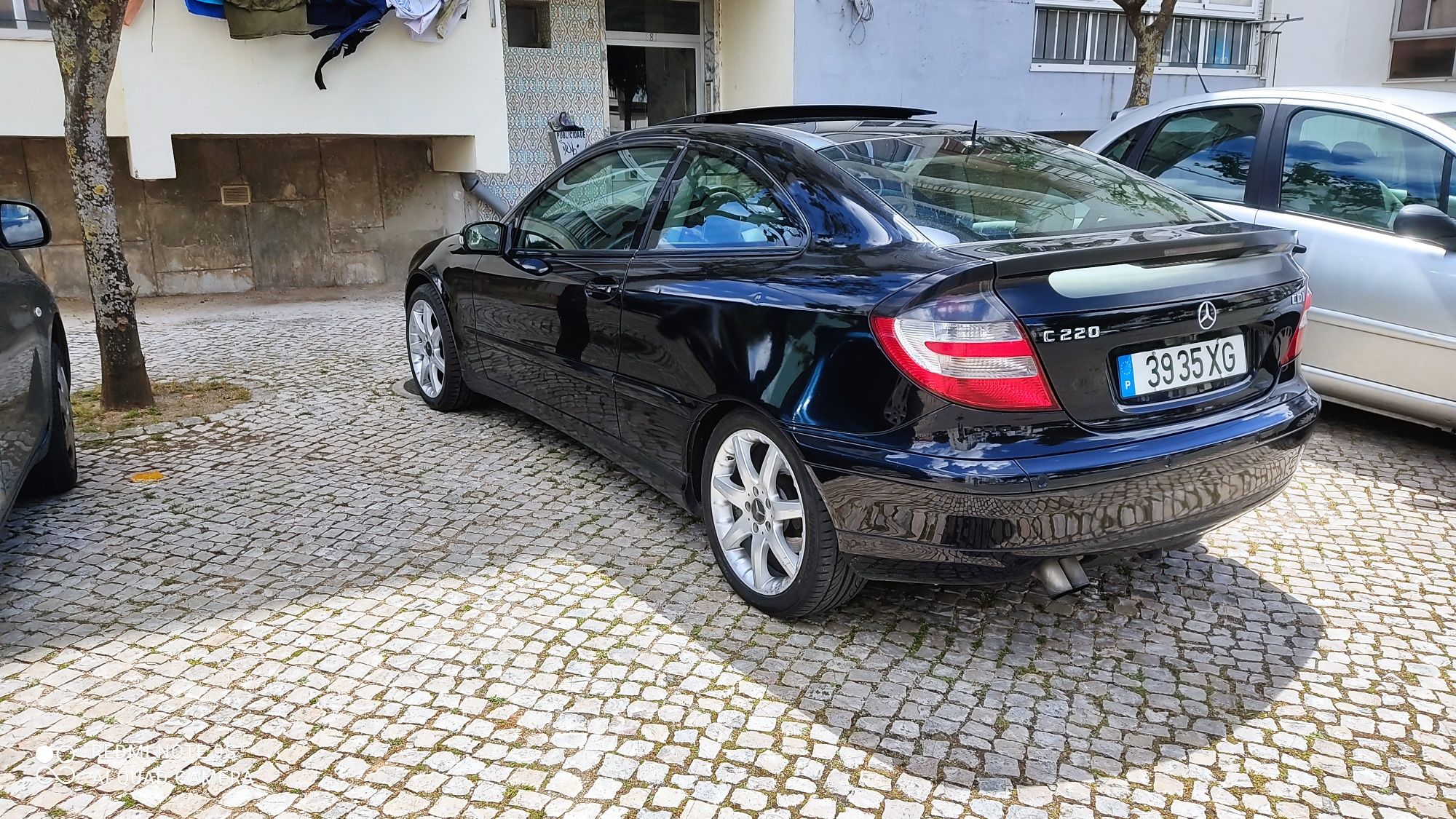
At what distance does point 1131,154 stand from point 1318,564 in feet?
10.3

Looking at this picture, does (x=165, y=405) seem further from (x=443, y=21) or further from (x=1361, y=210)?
(x=1361, y=210)

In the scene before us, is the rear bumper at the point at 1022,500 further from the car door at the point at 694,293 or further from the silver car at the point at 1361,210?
the silver car at the point at 1361,210

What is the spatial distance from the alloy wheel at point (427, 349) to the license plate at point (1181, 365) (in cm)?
385

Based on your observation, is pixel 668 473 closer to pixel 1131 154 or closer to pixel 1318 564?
pixel 1318 564

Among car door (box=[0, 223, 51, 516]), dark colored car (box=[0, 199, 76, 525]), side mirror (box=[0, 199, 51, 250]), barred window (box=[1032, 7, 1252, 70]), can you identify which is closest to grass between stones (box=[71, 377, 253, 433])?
dark colored car (box=[0, 199, 76, 525])

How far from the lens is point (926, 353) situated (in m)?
2.83

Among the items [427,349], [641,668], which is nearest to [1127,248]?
[641,668]

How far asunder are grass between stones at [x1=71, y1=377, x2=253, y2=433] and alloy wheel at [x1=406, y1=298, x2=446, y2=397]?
111 centimetres

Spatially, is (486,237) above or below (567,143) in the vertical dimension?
below

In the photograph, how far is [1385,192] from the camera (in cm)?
521

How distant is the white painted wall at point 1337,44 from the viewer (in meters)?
15.6

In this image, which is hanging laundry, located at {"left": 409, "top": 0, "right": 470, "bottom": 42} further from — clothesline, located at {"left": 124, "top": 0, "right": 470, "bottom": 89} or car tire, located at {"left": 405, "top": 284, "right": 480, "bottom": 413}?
car tire, located at {"left": 405, "top": 284, "right": 480, "bottom": 413}

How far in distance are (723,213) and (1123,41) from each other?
39.4 ft

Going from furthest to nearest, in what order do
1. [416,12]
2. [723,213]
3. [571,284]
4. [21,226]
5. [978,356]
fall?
[416,12] → [571,284] → [21,226] → [723,213] → [978,356]
